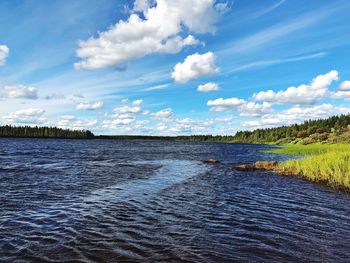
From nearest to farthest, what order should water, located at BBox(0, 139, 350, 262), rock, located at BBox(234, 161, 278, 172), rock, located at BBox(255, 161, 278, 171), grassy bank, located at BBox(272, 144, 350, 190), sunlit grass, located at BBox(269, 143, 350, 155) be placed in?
water, located at BBox(0, 139, 350, 262), grassy bank, located at BBox(272, 144, 350, 190), rock, located at BBox(234, 161, 278, 172), rock, located at BBox(255, 161, 278, 171), sunlit grass, located at BBox(269, 143, 350, 155)

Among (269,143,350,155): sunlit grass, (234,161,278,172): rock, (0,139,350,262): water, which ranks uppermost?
(269,143,350,155): sunlit grass

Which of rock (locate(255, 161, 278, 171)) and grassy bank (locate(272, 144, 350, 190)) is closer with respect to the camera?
grassy bank (locate(272, 144, 350, 190))

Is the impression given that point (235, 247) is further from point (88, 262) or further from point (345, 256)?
point (88, 262)

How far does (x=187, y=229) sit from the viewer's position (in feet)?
49.1

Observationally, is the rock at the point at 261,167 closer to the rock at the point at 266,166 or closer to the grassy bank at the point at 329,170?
the rock at the point at 266,166

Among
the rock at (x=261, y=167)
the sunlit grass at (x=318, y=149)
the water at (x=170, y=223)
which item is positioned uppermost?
the sunlit grass at (x=318, y=149)

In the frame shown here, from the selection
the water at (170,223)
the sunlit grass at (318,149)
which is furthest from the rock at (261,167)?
the water at (170,223)

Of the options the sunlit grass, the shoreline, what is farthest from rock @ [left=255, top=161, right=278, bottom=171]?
the sunlit grass

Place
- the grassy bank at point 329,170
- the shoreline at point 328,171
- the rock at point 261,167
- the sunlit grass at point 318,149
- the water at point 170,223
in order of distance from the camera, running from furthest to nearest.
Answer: the sunlit grass at point 318,149 → the rock at point 261,167 → the grassy bank at point 329,170 → the shoreline at point 328,171 → the water at point 170,223

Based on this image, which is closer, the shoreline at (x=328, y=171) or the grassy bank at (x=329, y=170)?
the shoreline at (x=328, y=171)

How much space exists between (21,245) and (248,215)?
1140cm

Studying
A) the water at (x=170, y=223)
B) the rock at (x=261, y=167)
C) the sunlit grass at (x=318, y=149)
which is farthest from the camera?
the sunlit grass at (x=318, y=149)

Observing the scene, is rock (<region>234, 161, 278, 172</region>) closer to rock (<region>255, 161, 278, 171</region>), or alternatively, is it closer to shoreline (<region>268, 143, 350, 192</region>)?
rock (<region>255, 161, 278, 171</region>)

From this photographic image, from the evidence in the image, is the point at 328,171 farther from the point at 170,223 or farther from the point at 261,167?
the point at 170,223
